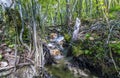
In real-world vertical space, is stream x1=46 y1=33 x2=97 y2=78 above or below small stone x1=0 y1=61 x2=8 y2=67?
below

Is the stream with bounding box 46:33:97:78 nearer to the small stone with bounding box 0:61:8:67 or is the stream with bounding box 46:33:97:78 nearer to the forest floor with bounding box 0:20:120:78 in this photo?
the forest floor with bounding box 0:20:120:78

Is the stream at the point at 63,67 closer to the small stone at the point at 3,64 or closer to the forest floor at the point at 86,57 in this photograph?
the forest floor at the point at 86,57

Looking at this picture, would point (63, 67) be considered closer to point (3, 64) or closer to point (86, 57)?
point (86, 57)

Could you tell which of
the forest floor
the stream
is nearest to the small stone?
the forest floor

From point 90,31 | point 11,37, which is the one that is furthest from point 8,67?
point 90,31

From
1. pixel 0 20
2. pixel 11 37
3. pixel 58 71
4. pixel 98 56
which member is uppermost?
pixel 0 20

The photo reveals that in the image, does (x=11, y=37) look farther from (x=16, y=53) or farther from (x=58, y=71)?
(x=58, y=71)

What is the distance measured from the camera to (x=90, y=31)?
6.93 m

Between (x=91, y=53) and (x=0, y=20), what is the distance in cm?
264

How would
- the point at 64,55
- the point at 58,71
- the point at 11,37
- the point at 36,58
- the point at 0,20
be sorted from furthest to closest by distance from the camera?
the point at 64,55 → the point at 0,20 → the point at 58,71 → the point at 11,37 → the point at 36,58

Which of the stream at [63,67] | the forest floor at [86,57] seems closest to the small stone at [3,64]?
the forest floor at [86,57]

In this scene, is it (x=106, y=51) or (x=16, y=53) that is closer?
(x=16, y=53)

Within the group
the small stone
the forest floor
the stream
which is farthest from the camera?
the stream

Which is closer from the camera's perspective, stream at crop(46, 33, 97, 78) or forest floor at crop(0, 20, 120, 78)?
forest floor at crop(0, 20, 120, 78)
